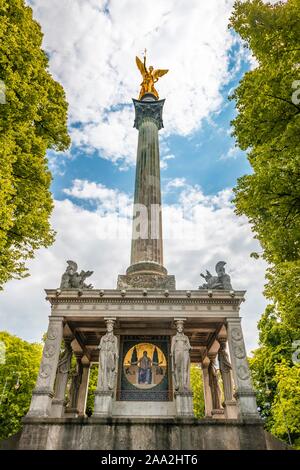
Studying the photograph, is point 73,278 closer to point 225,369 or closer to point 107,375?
point 107,375

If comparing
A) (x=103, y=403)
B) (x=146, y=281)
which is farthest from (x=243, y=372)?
(x=146, y=281)

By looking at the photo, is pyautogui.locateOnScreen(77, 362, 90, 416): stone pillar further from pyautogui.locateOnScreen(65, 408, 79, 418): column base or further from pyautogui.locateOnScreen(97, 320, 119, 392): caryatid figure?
pyautogui.locateOnScreen(97, 320, 119, 392): caryatid figure

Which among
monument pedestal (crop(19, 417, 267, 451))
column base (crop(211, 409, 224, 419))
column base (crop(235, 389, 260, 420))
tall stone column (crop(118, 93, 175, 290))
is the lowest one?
monument pedestal (crop(19, 417, 267, 451))

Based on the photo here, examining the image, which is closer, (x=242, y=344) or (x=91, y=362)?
(x=242, y=344)

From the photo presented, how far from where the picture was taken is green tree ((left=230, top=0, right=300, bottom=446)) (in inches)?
448

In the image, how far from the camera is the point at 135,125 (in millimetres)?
28594

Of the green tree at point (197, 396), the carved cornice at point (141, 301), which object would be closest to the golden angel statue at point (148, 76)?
the carved cornice at point (141, 301)

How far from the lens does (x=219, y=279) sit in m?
17.2

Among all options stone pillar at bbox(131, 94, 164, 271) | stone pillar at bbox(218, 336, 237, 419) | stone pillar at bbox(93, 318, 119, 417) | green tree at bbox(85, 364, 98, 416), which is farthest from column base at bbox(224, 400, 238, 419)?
green tree at bbox(85, 364, 98, 416)

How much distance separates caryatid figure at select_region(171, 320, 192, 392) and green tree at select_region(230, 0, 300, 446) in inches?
169

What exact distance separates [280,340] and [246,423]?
16009 millimetres
